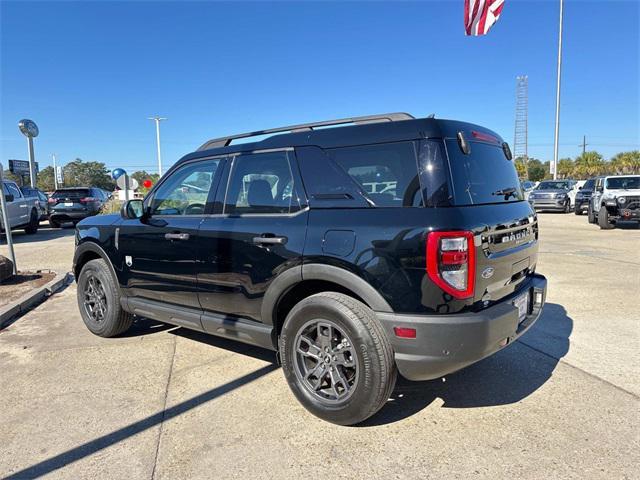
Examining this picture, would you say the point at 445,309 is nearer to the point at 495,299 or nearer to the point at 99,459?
the point at 495,299

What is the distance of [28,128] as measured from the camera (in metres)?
15.7

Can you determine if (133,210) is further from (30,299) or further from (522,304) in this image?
(522,304)

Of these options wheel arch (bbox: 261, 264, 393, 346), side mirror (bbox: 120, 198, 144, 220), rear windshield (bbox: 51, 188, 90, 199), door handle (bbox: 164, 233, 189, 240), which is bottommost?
wheel arch (bbox: 261, 264, 393, 346)

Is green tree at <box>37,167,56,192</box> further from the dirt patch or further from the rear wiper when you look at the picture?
the rear wiper

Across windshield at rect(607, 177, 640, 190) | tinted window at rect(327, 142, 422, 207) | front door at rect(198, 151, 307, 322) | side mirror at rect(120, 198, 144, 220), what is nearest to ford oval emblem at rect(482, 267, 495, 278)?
tinted window at rect(327, 142, 422, 207)

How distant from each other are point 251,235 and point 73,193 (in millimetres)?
17787

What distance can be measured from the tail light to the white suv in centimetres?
1451

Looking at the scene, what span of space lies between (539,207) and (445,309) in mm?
24139

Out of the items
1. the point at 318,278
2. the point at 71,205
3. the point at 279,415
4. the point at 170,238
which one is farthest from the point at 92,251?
the point at 71,205

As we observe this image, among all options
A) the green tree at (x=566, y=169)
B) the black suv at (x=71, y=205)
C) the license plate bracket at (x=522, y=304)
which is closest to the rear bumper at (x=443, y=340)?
the license plate bracket at (x=522, y=304)

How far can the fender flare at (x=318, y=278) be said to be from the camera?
2.78 metres

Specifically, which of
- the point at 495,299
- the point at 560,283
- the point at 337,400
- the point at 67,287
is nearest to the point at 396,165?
the point at 495,299

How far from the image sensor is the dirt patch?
639 cm

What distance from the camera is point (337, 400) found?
9.87 ft
